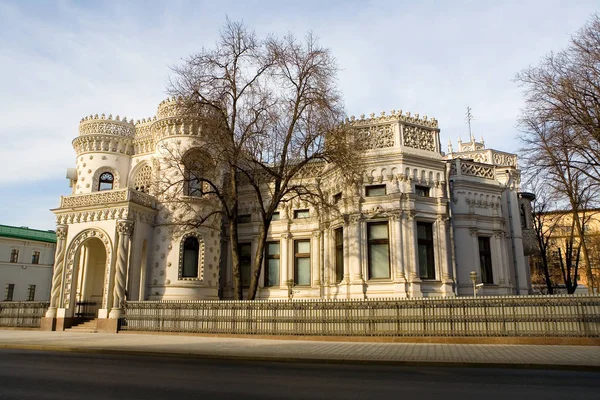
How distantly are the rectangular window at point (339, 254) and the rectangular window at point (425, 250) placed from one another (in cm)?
405

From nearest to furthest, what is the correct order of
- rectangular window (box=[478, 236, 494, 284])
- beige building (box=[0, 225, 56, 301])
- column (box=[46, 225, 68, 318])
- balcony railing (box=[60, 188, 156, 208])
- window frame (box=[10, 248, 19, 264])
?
1. column (box=[46, 225, 68, 318])
2. balcony railing (box=[60, 188, 156, 208])
3. rectangular window (box=[478, 236, 494, 284])
4. beige building (box=[0, 225, 56, 301])
5. window frame (box=[10, 248, 19, 264])

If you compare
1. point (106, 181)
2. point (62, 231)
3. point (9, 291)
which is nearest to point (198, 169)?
point (62, 231)

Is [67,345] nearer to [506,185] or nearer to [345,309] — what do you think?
[345,309]

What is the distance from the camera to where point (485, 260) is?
25234 millimetres

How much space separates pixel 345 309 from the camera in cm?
1830

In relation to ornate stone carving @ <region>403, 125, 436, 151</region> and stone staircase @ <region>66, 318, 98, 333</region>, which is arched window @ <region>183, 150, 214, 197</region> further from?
ornate stone carving @ <region>403, 125, 436, 151</region>

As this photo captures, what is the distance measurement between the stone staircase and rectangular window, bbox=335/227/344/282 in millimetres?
13016

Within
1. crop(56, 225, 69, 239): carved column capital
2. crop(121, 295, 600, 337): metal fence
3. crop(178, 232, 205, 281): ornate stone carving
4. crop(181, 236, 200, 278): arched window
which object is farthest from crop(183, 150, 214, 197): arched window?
crop(56, 225, 69, 239): carved column capital

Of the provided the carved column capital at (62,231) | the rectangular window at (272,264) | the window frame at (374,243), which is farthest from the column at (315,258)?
the carved column capital at (62,231)

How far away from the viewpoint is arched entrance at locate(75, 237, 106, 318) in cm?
2650

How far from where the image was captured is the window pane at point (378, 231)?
22438 millimetres

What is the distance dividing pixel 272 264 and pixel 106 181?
42.8ft

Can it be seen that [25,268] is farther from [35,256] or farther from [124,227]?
[124,227]

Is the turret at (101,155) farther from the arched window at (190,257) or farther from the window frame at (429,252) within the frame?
the window frame at (429,252)
